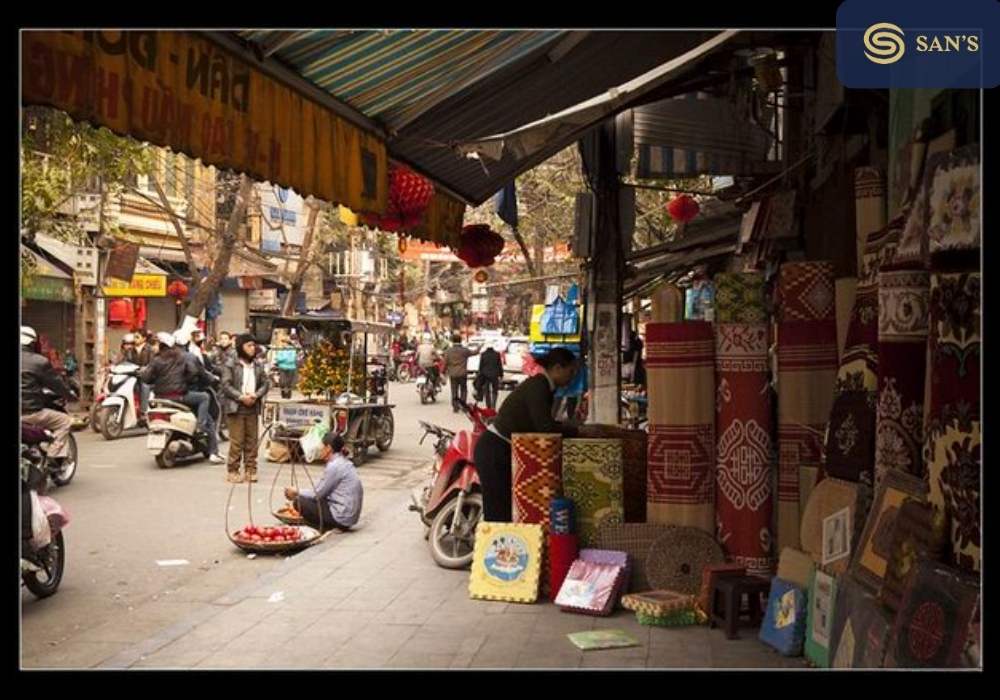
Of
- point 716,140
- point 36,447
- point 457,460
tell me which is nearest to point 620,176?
point 716,140

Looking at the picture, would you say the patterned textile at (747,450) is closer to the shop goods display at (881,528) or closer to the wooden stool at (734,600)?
the wooden stool at (734,600)

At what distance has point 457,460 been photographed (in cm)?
816

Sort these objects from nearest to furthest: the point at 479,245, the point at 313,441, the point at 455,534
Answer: the point at 455,534 < the point at 479,245 < the point at 313,441

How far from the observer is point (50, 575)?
727cm

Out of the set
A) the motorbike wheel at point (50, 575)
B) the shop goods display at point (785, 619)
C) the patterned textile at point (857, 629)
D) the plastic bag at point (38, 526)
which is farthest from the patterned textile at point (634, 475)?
the motorbike wheel at point (50, 575)

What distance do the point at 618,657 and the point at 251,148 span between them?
3037mm

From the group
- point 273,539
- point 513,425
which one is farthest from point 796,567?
point 273,539

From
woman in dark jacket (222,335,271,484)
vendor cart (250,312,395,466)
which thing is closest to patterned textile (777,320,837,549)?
woman in dark jacket (222,335,271,484)

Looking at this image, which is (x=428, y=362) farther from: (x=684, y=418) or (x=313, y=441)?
(x=684, y=418)

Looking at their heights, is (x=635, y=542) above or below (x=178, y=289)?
below

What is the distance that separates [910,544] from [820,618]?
105cm

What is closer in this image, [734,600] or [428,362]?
[734,600]

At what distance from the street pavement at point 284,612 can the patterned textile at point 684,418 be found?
77 centimetres

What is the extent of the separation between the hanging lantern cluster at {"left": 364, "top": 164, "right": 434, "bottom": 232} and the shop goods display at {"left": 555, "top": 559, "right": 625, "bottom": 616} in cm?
290
